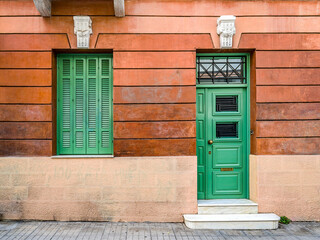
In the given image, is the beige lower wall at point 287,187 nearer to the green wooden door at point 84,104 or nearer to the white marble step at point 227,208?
the white marble step at point 227,208

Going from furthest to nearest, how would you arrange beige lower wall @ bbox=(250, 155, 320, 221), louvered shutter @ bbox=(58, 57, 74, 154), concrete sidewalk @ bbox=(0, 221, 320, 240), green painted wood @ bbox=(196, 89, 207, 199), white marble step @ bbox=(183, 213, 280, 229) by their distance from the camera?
green painted wood @ bbox=(196, 89, 207, 199)
louvered shutter @ bbox=(58, 57, 74, 154)
beige lower wall @ bbox=(250, 155, 320, 221)
white marble step @ bbox=(183, 213, 280, 229)
concrete sidewalk @ bbox=(0, 221, 320, 240)

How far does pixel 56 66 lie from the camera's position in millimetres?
5492

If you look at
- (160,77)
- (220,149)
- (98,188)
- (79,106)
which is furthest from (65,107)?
(220,149)

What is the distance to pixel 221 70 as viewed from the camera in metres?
5.68

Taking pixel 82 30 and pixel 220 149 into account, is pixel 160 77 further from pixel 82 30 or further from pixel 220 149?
pixel 220 149

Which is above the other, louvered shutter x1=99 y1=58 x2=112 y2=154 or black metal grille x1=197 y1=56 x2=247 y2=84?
black metal grille x1=197 y1=56 x2=247 y2=84

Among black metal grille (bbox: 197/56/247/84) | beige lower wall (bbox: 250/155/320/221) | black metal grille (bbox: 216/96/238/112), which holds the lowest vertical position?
beige lower wall (bbox: 250/155/320/221)

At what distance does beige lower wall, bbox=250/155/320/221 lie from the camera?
5312 mm

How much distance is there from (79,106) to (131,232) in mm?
2794

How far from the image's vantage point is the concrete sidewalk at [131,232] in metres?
4.55

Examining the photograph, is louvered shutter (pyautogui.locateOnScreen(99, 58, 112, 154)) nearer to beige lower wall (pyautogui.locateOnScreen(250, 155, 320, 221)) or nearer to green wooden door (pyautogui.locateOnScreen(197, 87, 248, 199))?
green wooden door (pyautogui.locateOnScreen(197, 87, 248, 199))

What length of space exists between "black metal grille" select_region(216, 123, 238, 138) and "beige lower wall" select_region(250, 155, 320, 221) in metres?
0.70

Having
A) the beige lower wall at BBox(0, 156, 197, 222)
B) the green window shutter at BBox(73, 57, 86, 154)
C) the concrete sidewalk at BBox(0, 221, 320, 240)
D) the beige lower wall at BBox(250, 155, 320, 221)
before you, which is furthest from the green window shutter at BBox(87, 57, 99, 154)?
the beige lower wall at BBox(250, 155, 320, 221)

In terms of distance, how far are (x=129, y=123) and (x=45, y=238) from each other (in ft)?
8.38
